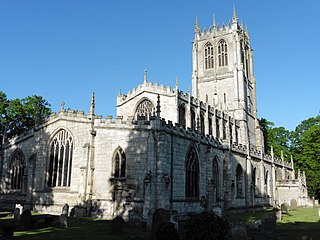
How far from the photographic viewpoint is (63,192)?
25.8 meters

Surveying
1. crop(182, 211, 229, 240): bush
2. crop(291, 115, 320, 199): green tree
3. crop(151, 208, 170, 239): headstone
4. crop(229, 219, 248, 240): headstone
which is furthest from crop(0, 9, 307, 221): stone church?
crop(291, 115, 320, 199): green tree

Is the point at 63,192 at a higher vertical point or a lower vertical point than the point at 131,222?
higher

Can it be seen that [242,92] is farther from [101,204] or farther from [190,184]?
[101,204]

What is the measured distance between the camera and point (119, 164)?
24359 millimetres

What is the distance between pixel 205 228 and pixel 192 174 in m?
18.8

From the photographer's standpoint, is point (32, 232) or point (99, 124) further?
point (99, 124)

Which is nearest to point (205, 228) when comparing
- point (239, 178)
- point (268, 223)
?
point (268, 223)

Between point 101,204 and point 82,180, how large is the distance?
2300 millimetres

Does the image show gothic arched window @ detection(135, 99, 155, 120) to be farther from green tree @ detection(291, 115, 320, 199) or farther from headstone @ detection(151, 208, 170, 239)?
green tree @ detection(291, 115, 320, 199)

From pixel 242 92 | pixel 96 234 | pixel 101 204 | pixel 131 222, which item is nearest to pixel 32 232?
pixel 96 234

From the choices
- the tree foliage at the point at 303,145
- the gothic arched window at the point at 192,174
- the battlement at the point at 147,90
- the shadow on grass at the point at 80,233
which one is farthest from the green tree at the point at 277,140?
the shadow on grass at the point at 80,233

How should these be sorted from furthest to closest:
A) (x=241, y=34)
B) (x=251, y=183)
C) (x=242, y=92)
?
(x=241, y=34), (x=242, y=92), (x=251, y=183)

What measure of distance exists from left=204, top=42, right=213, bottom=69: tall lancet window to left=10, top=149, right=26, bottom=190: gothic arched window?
38058mm

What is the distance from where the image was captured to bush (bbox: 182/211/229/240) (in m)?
8.72
